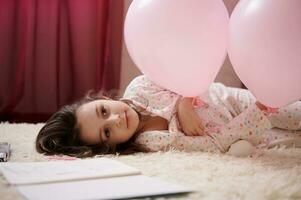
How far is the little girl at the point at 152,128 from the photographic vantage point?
4.09 feet

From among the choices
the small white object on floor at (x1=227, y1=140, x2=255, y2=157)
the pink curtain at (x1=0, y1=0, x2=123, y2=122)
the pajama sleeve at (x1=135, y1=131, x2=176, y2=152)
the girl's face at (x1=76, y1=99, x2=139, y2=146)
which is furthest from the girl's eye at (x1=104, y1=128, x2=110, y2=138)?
the pink curtain at (x1=0, y1=0, x2=123, y2=122)

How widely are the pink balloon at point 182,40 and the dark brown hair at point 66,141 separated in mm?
274

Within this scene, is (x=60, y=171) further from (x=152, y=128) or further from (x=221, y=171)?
(x=152, y=128)

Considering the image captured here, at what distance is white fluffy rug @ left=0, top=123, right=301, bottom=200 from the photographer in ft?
2.55

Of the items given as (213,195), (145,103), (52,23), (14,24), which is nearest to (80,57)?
(52,23)

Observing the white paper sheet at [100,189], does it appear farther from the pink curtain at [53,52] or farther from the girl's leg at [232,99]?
the pink curtain at [53,52]

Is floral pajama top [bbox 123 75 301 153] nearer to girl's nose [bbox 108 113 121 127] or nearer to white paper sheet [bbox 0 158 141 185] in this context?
girl's nose [bbox 108 113 121 127]

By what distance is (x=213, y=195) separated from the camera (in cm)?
77

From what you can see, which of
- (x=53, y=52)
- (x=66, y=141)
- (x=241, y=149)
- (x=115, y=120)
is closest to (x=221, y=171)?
(x=241, y=149)

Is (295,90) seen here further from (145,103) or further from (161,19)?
(145,103)

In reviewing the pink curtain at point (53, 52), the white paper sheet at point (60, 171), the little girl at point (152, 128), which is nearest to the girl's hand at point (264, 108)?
the little girl at point (152, 128)

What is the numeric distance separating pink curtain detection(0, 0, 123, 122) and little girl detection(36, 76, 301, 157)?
930 mm

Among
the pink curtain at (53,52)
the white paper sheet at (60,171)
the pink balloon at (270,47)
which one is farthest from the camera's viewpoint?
the pink curtain at (53,52)

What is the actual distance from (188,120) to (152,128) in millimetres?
120
